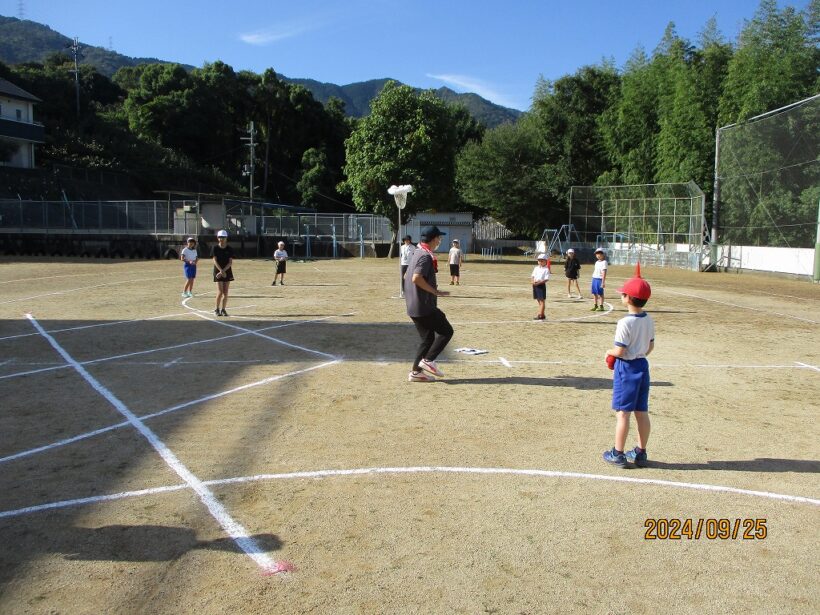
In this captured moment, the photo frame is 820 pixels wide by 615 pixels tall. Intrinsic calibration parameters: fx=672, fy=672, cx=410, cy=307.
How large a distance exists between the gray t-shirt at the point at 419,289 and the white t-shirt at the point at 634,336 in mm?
3242

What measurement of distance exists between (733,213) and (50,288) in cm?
3152

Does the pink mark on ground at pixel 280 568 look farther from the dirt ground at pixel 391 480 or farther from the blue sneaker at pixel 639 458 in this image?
the blue sneaker at pixel 639 458

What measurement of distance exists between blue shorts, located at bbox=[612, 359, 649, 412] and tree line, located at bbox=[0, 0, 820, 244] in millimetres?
34792

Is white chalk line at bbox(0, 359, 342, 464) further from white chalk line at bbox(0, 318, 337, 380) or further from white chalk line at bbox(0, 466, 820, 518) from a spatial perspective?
white chalk line at bbox(0, 318, 337, 380)

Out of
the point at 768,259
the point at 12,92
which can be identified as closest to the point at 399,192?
the point at 768,259

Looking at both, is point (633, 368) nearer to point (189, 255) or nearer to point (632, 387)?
point (632, 387)

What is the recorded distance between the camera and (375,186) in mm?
40531

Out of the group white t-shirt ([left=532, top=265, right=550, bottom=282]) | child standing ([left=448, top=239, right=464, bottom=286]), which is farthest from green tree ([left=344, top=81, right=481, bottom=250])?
white t-shirt ([left=532, top=265, right=550, bottom=282])

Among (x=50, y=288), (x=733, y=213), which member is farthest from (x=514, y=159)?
(x=50, y=288)

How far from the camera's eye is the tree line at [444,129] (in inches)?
1516

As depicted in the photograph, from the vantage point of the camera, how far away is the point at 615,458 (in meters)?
5.42

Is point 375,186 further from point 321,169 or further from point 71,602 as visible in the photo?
point 71,602

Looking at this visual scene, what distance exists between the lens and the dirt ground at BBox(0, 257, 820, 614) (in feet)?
11.7

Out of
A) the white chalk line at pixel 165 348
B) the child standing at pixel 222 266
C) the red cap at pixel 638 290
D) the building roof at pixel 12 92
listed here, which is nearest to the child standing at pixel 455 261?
the white chalk line at pixel 165 348
